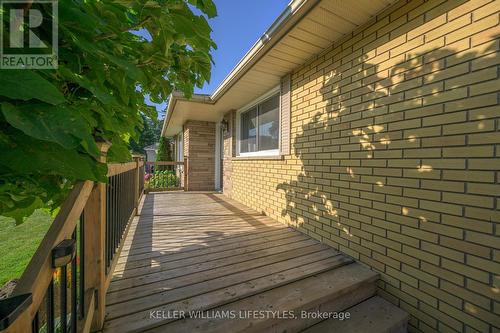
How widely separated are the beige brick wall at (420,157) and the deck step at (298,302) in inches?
11.1

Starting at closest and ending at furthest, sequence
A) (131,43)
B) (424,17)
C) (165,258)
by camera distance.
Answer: (131,43) → (424,17) → (165,258)

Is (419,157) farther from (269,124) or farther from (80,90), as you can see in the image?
(269,124)

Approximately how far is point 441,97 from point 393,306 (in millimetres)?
1865

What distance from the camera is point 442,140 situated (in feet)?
5.86

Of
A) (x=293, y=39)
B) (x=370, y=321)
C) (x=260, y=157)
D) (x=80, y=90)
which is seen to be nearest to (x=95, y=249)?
(x=80, y=90)

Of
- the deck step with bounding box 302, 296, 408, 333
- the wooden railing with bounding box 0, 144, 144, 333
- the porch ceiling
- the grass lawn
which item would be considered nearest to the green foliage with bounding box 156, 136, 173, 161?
the grass lawn

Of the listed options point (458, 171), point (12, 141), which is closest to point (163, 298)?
point (12, 141)

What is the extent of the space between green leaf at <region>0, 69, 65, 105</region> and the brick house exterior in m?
2.32

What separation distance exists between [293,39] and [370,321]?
3.01 m

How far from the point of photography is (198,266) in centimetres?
229

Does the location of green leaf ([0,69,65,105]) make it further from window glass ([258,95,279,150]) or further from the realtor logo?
window glass ([258,95,279,150])

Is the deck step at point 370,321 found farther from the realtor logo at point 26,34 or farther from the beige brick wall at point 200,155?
the beige brick wall at point 200,155

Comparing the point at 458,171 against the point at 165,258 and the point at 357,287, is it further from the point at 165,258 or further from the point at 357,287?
the point at 165,258

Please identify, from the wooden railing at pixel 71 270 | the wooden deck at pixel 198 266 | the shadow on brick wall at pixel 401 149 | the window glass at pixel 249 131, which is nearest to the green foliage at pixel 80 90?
the wooden railing at pixel 71 270
